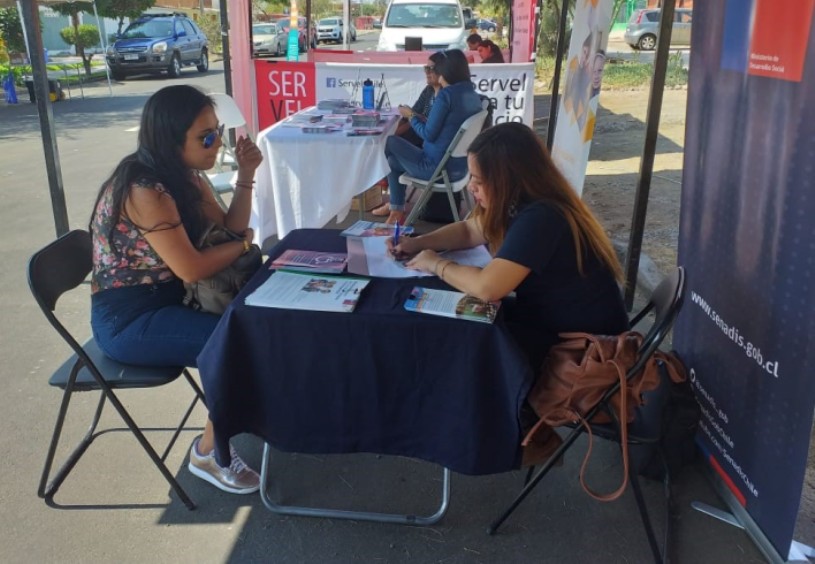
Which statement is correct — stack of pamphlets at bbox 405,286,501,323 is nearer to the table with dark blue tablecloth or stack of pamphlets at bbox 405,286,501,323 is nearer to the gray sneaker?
the table with dark blue tablecloth

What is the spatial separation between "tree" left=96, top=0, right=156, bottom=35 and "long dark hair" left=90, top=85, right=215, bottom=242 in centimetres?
2142

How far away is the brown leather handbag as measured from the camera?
189 cm

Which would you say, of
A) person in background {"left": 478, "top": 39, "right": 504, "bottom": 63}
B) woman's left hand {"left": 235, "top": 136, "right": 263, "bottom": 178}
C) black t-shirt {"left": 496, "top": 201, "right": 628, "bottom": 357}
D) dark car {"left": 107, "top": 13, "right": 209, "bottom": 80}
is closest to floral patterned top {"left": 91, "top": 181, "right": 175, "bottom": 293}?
woman's left hand {"left": 235, "top": 136, "right": 263, "bottom": 178}

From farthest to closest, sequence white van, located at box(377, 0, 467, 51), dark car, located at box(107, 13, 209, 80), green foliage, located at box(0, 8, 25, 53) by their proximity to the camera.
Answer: dark car, located at box(107, 13, 209, 80)
green foliage, located at box(0, 8, 25, 53)
white van, located at box(377, 0, 467, 51)

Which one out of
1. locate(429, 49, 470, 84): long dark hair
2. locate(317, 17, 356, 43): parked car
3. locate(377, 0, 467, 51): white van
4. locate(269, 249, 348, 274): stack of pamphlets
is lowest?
locate(269, 249, 348, 274): stack of pamphlets

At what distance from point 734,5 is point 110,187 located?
2.09 metres

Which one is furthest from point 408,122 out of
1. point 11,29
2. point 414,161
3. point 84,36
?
point 84,36

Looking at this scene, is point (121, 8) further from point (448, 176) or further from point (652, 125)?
point (652, 125)

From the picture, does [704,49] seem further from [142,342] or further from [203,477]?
[203,477]

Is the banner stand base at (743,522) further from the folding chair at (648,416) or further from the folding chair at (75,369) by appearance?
the folding chair at (75,369)

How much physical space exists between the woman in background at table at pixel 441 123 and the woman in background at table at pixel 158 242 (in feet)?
9.13

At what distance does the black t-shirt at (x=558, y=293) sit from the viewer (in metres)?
1.98

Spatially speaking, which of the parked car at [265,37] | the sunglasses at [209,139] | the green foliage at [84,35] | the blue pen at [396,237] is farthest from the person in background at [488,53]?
the green foliage at [84,35]

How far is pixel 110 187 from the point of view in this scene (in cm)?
219
